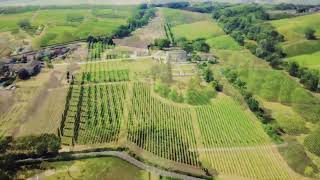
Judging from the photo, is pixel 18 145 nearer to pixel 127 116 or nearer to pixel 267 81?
pixel 127 116

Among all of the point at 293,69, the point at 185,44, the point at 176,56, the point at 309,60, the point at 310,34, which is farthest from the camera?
the point at 185,44

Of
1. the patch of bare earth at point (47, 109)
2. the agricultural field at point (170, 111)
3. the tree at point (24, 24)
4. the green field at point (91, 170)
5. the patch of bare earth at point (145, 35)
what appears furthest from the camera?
the tree at point (24, 24)

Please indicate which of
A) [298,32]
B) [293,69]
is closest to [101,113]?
[293,69]

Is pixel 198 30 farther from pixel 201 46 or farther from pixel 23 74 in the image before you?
pixel 23 74

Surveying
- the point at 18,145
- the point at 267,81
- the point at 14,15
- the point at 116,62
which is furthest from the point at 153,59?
the point at 14,15

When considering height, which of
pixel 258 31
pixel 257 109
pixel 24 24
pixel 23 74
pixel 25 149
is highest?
pixel 24 24

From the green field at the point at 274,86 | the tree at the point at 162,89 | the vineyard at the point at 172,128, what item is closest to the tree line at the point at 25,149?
the vineyard at the point at 172,128

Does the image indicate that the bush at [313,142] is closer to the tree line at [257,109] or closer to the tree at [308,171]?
the tree line at [257,109]
